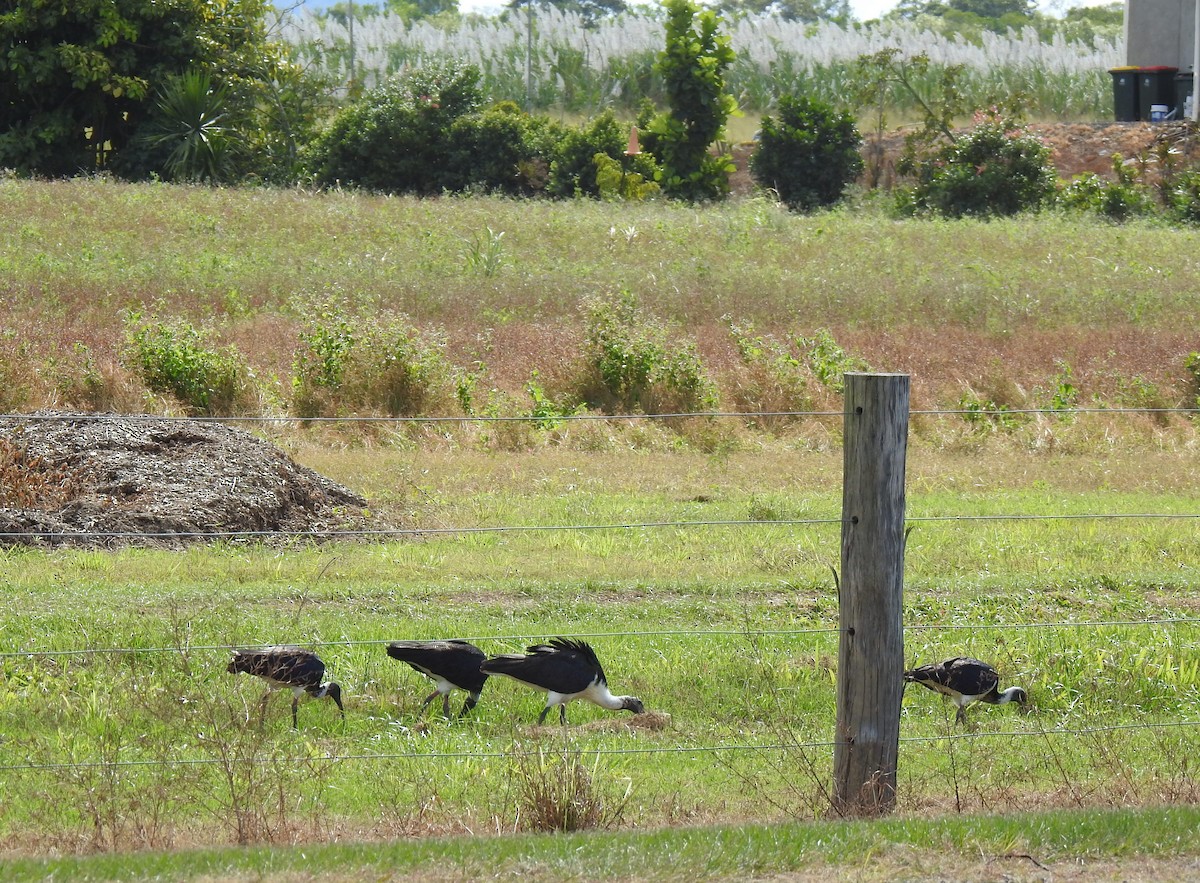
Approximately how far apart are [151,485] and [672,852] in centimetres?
818

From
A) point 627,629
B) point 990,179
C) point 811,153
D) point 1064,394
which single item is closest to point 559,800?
point 627,629

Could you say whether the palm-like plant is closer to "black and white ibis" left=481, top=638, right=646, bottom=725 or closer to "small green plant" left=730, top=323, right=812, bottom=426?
"small green plant" left=730, top=323, right=812, bottom=426

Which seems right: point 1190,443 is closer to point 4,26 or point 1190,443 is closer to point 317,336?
point 317,336

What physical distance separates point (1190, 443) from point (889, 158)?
2447cm

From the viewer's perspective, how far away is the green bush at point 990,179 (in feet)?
108

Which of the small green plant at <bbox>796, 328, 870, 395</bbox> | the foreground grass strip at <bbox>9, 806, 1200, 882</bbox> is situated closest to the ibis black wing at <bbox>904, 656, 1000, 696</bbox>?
the foreground grass strip at <bbox>9, 806, 1200, 882</bbox>

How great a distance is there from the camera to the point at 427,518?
12016 millimetres

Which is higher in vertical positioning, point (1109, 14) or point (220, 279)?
point (1109, 14)

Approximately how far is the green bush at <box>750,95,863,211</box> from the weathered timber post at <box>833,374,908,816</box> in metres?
31.8

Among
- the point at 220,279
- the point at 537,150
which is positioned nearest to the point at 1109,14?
the point at 537,150

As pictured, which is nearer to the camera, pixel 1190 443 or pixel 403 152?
pixel 1190 443

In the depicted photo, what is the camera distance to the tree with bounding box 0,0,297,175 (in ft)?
102

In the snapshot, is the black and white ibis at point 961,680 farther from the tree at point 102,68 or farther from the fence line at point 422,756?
the tree at point 102,68

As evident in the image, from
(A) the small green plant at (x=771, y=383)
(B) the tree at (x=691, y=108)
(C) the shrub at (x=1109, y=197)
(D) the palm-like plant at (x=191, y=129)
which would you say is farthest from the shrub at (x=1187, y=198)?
(D) the palm-like plant at (x=191, y=129)
